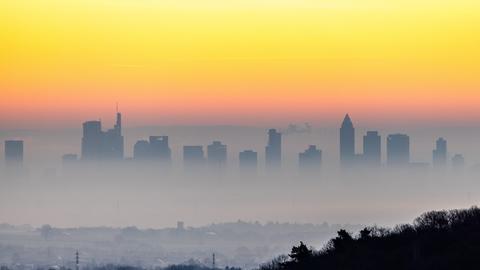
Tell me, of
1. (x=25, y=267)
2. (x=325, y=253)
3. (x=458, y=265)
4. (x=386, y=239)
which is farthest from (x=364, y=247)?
(x=25, y=267)

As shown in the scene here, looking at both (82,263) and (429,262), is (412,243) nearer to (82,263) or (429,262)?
(429,262)

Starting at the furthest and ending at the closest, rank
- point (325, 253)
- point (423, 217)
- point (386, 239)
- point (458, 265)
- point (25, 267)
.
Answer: point (25, 267)
point (423, 217)
point (325, 253)
point (386, 239)
point (458, 265)

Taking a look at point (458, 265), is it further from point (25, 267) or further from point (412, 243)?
point (25, 267)

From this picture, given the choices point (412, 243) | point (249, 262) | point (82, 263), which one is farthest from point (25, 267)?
point (412, 243)

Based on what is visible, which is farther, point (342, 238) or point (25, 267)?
point (25, 267)

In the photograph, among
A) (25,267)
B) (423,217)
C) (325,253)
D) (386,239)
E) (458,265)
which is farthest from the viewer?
(25,267)

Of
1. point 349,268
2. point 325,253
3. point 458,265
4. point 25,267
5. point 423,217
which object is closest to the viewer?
point 458,265
